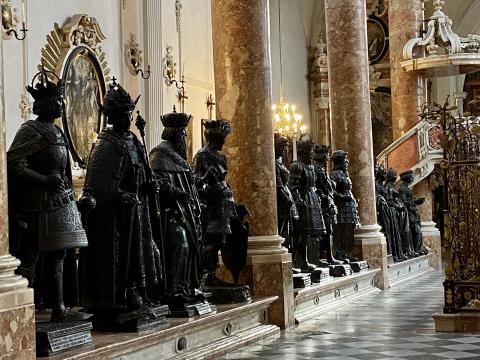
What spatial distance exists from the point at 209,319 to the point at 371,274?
738 centimetres

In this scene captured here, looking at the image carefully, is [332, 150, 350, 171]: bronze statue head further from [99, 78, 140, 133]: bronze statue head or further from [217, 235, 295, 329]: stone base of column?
[99, 78, 140, 133]: bronze statue head

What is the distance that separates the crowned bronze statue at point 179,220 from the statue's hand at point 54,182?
1.86m

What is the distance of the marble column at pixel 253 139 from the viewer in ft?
35.2

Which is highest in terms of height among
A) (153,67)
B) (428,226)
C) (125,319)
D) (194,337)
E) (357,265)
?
(153,67)

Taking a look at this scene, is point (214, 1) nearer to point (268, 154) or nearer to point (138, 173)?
point (268, 154)

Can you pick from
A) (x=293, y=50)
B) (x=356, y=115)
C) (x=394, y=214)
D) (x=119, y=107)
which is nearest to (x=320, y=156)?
(x=356, y=115)

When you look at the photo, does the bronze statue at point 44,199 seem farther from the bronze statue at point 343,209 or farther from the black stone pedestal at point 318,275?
the bronze statue at point 343,209

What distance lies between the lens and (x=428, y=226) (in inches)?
900

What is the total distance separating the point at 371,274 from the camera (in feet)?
51.0

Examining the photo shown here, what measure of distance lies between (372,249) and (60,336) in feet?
33.7

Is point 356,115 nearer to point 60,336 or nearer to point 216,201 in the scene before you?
point 216,201

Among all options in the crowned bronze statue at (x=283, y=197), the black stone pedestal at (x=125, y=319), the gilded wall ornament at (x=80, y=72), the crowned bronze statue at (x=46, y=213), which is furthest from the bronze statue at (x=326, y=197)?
the crowned bronze statue at (x=46, y=213)

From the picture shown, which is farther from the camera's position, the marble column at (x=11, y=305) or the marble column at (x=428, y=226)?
the marble column at (x=428, y=226)

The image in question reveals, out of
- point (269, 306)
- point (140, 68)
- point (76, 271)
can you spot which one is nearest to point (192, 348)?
point (76, 271)
